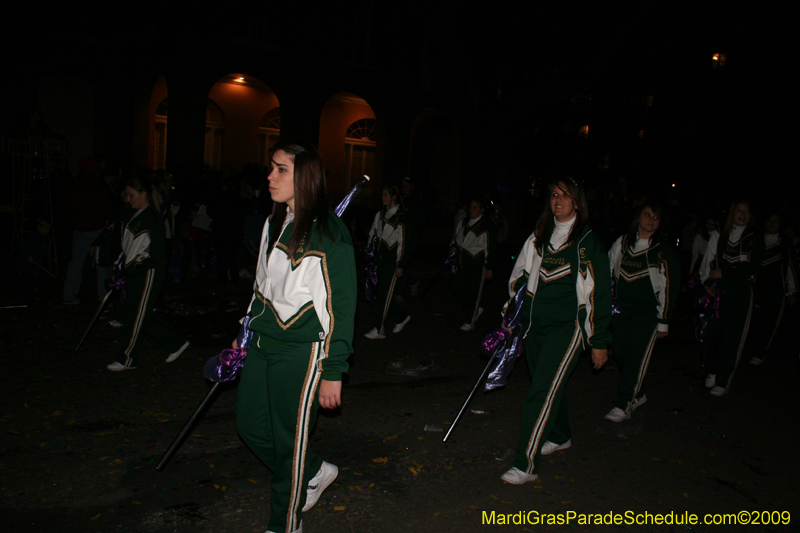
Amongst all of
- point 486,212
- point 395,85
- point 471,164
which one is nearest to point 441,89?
point 395,85

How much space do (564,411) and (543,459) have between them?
0.40 meters

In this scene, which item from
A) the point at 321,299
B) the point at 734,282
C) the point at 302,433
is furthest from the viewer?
the point at 734,282

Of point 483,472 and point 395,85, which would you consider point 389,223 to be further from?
point 395,85

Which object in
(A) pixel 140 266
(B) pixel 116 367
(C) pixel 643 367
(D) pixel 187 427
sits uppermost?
(A) pixel 140 266

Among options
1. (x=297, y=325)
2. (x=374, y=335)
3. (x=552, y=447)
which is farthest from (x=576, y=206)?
(x=374, y=335)

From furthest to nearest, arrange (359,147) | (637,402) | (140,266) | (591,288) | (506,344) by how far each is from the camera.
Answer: (359,147) → (140,266) → (637,402) → (506,344) → (591,288)

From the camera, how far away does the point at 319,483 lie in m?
3.82

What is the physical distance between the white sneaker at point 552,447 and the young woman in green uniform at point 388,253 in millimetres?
3740

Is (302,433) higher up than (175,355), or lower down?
higher up

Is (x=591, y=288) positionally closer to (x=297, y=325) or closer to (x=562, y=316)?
(x=562, y=316)

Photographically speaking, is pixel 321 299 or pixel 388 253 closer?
pixel 321 299

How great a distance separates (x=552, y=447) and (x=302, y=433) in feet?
7.73

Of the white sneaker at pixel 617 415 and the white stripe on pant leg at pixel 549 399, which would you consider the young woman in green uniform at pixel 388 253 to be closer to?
the white sneaker at pixel 617 415

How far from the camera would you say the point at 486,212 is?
9367 mm
